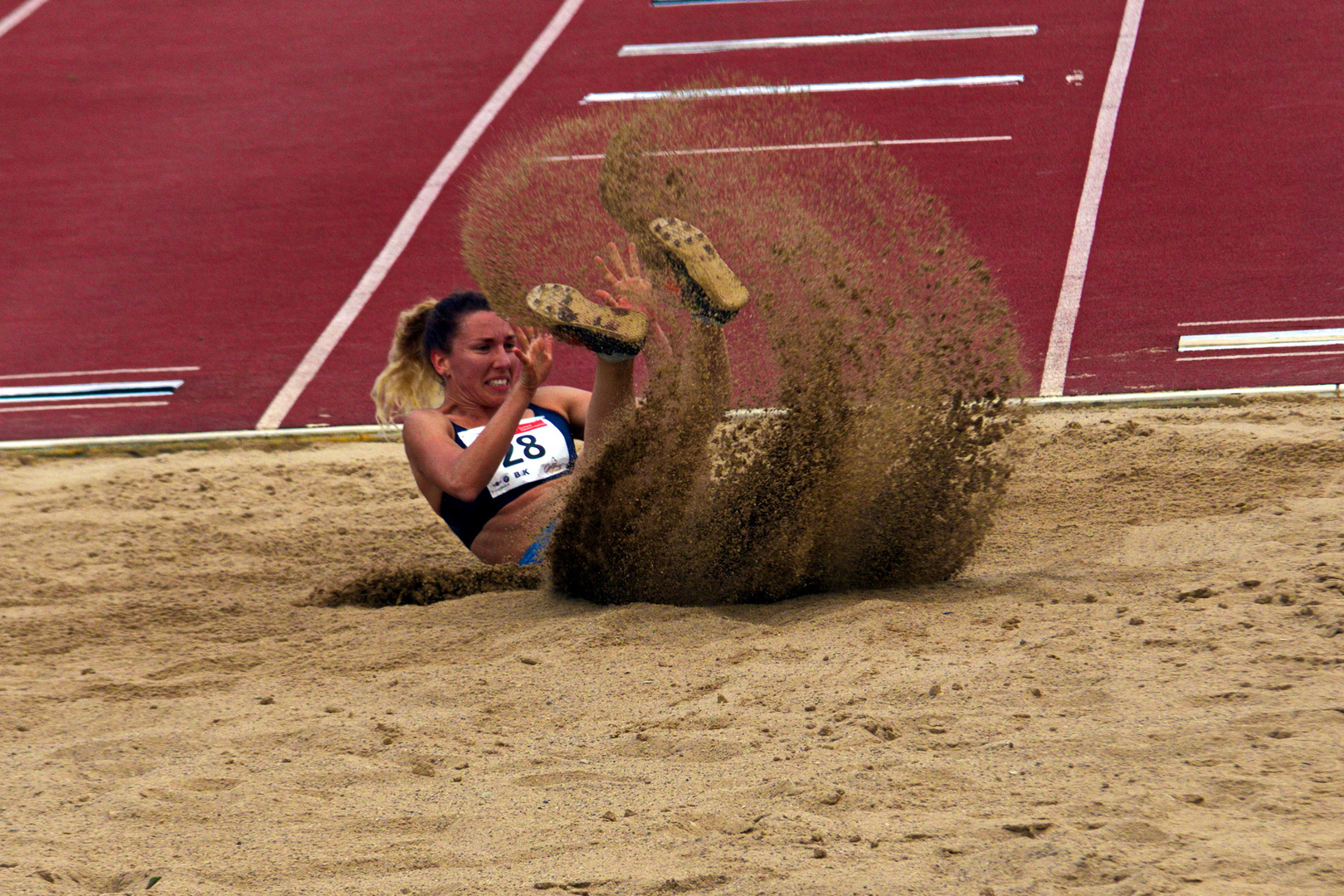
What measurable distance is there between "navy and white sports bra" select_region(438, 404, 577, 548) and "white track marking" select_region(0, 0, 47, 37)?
947cm

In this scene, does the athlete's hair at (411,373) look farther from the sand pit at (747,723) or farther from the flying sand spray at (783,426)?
the flying sand spray at (783,426)

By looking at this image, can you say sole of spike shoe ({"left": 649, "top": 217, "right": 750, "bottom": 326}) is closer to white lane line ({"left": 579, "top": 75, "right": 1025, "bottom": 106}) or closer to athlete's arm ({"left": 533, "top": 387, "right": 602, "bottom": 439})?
athlete's arm ({"left": 533, "top": 387, "right": 602, "bottom": 439})

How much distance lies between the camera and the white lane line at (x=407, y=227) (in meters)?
6.13

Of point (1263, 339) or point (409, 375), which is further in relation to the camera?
point (1263, 339)

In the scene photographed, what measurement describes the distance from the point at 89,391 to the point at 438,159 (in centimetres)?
297

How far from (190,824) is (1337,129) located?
23.7 ft

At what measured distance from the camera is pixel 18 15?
1189cm

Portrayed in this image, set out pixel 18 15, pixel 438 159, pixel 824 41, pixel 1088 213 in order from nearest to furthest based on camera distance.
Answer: pixel 1088 213
pixel 438 159
pixel 824 41
pixel 18 15

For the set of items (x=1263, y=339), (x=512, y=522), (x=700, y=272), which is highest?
(x=700, y=272)

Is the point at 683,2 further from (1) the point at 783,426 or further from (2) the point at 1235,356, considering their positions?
(1) the point at 783,426

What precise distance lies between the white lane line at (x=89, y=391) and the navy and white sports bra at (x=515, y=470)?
279cm

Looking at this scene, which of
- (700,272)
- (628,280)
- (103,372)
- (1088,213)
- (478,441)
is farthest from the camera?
(1088,213)

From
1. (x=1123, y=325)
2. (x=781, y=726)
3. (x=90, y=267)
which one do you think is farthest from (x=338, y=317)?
(x=781, y=726)

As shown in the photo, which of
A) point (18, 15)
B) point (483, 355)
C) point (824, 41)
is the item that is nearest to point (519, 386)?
point (483, 355)
